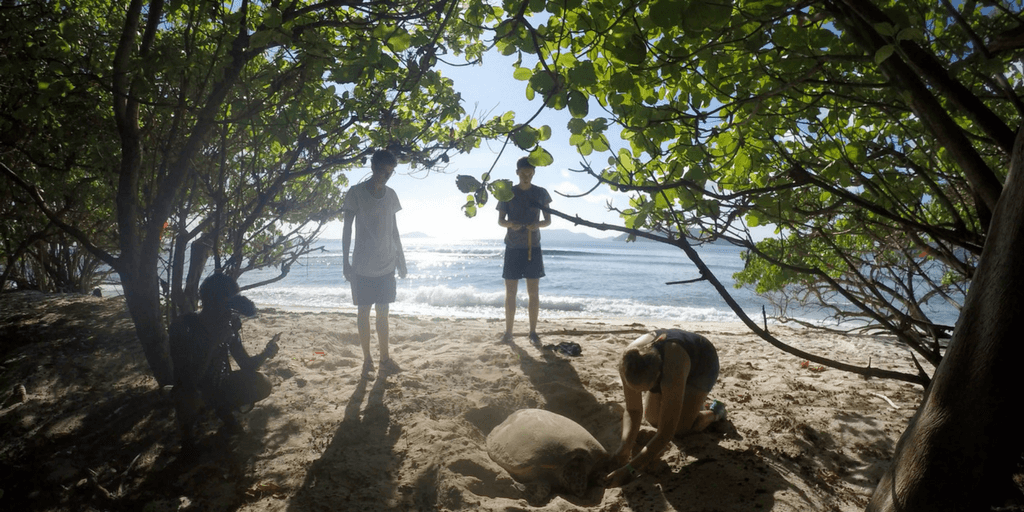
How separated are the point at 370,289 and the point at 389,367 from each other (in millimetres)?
827

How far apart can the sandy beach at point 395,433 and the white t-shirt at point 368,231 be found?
109 cm

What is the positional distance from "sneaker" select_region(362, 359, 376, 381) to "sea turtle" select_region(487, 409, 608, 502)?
5.54 ft

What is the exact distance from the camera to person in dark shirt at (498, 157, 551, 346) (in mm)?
5395

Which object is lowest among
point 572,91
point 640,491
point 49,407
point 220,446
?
point 640,491

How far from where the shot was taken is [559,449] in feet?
9.78

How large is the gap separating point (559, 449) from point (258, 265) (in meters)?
5.34

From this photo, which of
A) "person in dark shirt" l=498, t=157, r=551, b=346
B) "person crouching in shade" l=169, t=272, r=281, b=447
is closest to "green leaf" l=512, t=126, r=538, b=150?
"person crouching in shade" l=169, t=272, r=281, b=447

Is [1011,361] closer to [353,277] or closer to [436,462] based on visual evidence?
[436,462]

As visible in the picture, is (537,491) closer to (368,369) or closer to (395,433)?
(395,433)

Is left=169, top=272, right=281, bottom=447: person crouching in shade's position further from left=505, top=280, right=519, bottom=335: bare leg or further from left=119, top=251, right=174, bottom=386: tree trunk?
left=505, top=280, right=519, bottom=335: bare leg

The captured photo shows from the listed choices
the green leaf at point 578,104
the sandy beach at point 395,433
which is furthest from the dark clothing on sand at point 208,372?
the green leaf at point 578,104

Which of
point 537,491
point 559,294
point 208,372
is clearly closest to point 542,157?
point 537,491

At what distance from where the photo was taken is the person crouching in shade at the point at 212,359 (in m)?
2.82

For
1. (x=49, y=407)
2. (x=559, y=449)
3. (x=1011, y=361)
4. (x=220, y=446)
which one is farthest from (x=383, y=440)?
(x=1011, y=361)
